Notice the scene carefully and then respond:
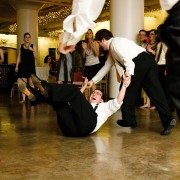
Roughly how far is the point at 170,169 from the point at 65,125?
1308 mm

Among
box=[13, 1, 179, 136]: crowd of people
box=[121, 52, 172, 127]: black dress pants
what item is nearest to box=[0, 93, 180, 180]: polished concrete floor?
box=[13, 1, 179, 136]: crowd of people

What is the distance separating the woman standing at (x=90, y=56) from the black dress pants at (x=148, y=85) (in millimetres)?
2672

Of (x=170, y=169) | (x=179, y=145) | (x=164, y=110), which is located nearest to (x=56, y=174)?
(x=170, y=169)

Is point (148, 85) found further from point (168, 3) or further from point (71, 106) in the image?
point (168, 3)

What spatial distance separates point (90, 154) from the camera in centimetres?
279

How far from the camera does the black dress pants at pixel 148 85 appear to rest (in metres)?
3.64

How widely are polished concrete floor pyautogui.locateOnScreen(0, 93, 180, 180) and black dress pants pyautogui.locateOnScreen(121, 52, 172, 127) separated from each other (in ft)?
0.87

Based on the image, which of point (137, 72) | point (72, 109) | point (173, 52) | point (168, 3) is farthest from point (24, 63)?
point (173, 52)

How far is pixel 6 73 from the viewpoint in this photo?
11.2m

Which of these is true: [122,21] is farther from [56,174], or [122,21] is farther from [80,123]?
[56,174]

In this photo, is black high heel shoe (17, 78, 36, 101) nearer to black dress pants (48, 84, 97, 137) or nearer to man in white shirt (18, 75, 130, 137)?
man in white shirt (18, 75, 130, 137)

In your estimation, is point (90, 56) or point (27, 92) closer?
point (27, 92)

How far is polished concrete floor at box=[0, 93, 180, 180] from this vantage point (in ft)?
7.44

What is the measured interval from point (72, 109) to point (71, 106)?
0.14ft
